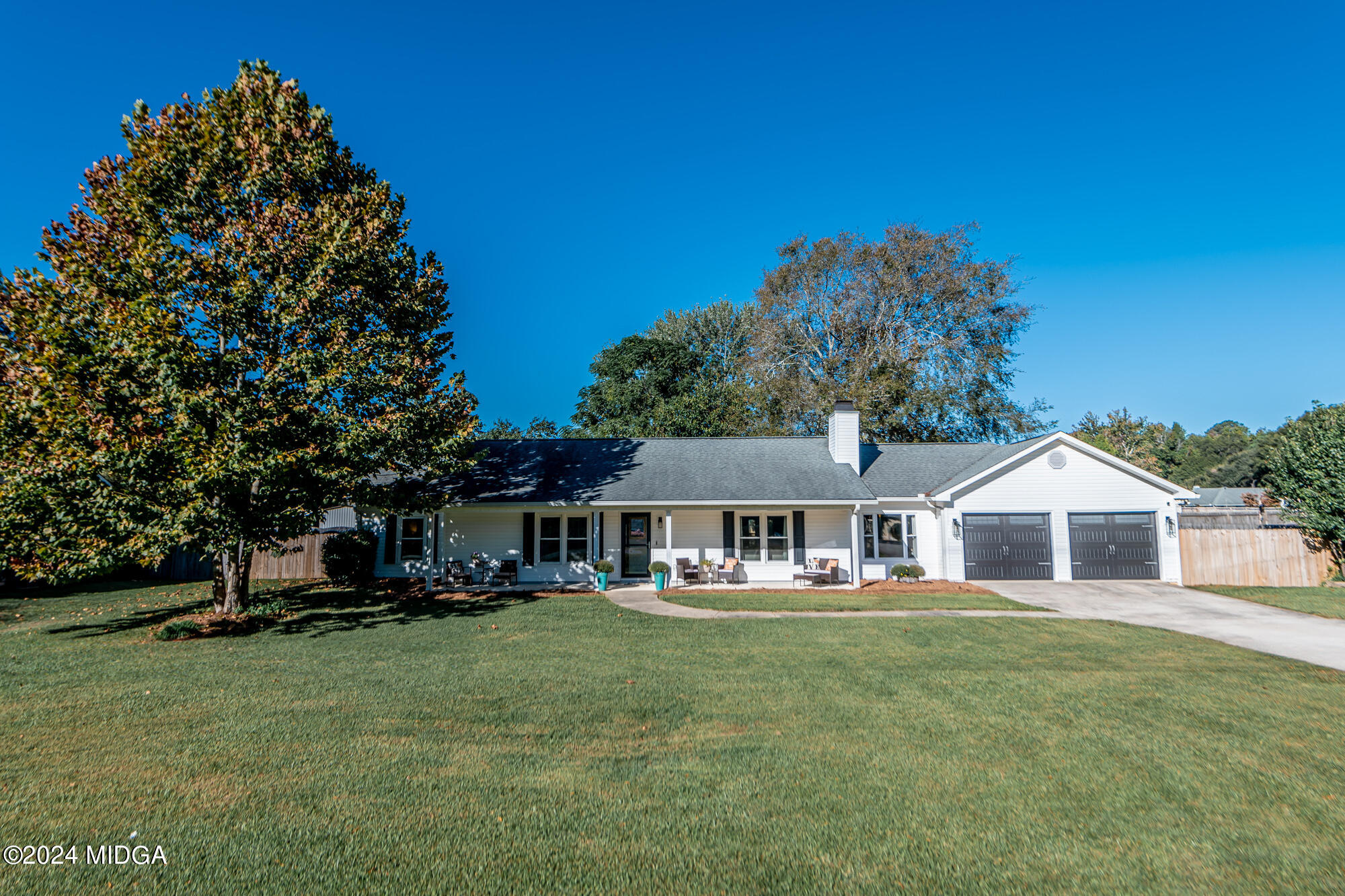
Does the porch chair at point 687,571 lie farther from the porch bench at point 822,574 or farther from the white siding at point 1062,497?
the white siding at point 1062,497

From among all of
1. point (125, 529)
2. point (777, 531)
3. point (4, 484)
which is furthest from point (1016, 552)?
point (4, 484)

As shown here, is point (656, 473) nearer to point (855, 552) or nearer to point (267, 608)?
point (855, 552)

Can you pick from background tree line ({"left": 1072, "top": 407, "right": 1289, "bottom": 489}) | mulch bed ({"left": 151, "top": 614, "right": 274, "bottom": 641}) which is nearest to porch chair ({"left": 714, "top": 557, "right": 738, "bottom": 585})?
mulch bed ({"left": 151, "top": 614, "right": 274, "bottom": 641})

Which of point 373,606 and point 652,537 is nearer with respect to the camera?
point 373,606

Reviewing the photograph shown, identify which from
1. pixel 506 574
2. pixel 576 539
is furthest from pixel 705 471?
pixel 506 574

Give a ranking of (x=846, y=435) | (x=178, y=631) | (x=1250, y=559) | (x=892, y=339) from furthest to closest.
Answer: (x=892, y=339) → (x=846, y=435) → (x=1250, y=559) → (x=178, y=631)

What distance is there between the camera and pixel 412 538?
790 inches

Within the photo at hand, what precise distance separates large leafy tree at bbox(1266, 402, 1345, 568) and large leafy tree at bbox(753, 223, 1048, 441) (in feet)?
43.3

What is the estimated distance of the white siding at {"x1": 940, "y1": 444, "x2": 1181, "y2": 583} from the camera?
18.9m

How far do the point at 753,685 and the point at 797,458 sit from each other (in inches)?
570

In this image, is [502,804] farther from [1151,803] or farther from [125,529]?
[125,529]

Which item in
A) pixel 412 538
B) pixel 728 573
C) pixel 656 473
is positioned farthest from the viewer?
pixel 656 473

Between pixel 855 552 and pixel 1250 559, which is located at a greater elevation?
pixel 855 552

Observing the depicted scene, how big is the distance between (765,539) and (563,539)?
20.1 feet
